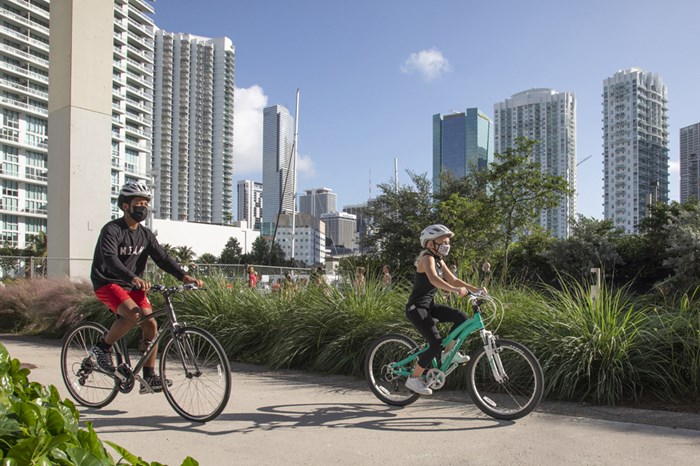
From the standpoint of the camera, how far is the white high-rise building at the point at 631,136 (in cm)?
10788

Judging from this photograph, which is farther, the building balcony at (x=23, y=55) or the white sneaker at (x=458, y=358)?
the building balcony at (x=23, y=55)

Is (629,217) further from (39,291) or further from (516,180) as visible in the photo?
(39,291)

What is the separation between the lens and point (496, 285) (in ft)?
25.8

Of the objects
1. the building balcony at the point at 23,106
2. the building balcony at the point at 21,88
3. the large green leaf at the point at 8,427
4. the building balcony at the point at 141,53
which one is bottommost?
the large green leaf at the point at 8,427

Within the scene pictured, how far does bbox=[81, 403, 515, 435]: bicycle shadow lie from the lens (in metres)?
4.87

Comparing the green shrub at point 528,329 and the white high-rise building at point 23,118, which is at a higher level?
the white high-rise building at point 23,118

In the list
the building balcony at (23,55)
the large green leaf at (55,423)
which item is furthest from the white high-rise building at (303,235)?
the large green leaf at (55,423)

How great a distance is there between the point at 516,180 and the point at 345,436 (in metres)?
24.2

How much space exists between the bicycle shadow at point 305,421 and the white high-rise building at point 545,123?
61449 mm

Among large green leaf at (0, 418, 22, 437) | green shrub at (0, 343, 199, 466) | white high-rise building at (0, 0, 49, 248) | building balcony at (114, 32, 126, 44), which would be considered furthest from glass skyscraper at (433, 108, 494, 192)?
large green leaf at (0, 418, 22, 437)

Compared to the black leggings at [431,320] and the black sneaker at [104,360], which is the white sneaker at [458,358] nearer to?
the black leggings at [431,320]

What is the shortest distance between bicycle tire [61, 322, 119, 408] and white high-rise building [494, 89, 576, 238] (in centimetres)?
6212

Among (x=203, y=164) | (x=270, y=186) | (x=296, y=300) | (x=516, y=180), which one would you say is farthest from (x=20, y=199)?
(x=296, y=300)

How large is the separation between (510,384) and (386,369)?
1223 mm
